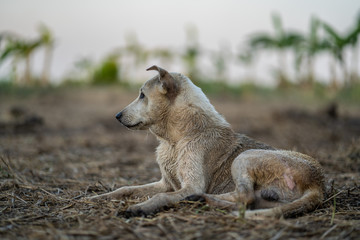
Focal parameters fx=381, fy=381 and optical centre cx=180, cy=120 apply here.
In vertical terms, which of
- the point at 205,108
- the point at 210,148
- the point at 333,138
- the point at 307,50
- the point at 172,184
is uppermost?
the point at 307,50

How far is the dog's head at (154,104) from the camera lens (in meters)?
4.30

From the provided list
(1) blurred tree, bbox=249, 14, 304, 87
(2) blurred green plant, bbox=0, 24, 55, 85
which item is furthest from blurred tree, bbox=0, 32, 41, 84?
(1) blurred tree, bbox=249, 14, 304, 87

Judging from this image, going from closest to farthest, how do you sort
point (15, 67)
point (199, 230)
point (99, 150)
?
point (199, 230)
point (99, 150)
point (15, 67)

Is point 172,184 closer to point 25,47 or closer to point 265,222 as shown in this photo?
point 265,222

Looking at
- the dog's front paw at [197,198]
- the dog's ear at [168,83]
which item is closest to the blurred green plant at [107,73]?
the dog's ear at [168,83]

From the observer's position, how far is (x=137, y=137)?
1008cm

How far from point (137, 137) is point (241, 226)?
7.36 meters

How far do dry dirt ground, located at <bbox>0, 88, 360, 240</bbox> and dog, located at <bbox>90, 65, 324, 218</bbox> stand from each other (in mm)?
155

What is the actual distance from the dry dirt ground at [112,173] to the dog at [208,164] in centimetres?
15

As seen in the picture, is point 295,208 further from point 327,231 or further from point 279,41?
point 279,41

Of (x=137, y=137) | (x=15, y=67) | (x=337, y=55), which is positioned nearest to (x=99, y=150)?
(x=137, y=137)

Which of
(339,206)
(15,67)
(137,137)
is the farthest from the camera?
(15,67)

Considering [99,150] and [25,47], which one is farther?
[25,47]

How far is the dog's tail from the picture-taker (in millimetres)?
3105
